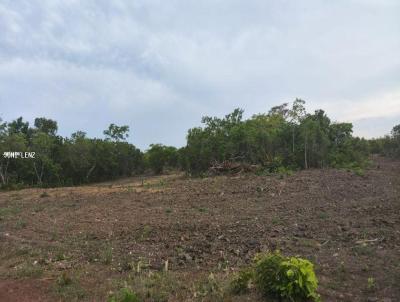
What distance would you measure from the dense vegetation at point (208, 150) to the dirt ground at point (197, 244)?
1218 centimetres

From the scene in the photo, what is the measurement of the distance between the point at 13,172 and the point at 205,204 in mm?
27437

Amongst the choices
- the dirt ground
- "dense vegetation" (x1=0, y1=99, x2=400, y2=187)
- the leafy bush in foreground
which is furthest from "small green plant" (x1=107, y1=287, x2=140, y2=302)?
"dense vegetation" (x1=0, y1=99, x2=400, y2=187)

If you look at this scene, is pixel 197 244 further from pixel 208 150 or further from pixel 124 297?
pixel 208 150

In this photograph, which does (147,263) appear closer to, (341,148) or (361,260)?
(361,260)

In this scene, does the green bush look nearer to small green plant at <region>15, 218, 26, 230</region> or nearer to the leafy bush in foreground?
the leafy bush in foreground

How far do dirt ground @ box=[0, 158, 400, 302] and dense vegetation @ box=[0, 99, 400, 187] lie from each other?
12181mm

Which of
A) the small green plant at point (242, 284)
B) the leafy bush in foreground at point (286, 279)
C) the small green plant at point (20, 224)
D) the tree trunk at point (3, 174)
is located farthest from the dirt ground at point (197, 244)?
the tree trunk at point (3, 174)

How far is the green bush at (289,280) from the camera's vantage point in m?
4.36

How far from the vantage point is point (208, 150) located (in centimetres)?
2909

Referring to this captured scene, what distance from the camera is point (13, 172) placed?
36031 millimetres

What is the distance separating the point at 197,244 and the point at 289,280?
131 inches

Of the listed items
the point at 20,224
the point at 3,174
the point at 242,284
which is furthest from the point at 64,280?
the point at 3,174

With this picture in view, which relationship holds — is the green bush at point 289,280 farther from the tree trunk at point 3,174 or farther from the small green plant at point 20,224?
the tree trunk at point 3,174

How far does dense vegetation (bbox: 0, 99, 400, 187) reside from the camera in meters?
26.8
